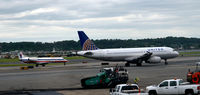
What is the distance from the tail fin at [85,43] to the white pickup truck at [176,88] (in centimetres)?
4849

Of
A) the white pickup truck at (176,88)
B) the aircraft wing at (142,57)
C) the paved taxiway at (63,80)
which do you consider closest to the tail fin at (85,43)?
the aircraft wing at (142,57)

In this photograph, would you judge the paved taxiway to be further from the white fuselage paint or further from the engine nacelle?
the white fuselage paint

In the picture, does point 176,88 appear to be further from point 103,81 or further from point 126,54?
point 126,54

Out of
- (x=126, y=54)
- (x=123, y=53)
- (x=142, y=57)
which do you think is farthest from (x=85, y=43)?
(x=142, y=57)

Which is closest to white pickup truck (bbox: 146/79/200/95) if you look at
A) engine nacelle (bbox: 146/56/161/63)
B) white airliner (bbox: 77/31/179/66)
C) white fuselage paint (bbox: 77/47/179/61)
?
white airliner (bbox: 77/31/179/66)

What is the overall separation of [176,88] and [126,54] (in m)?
49.2

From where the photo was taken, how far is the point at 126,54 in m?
75.7

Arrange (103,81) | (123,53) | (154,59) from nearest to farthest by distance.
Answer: (103,81) → (154,59) → (123,53)

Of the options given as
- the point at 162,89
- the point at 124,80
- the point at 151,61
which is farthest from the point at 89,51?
the point at 162,89

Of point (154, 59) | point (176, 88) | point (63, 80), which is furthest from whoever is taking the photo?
point (154, 59)

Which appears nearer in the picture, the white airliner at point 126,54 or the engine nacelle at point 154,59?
the engine nacelle at point 154,59

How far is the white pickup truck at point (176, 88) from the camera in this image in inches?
998

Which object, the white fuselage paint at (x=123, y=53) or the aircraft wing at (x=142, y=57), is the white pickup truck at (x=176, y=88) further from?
the white fuselage paint at (x=123, y=53)

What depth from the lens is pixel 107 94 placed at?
30.7 m
